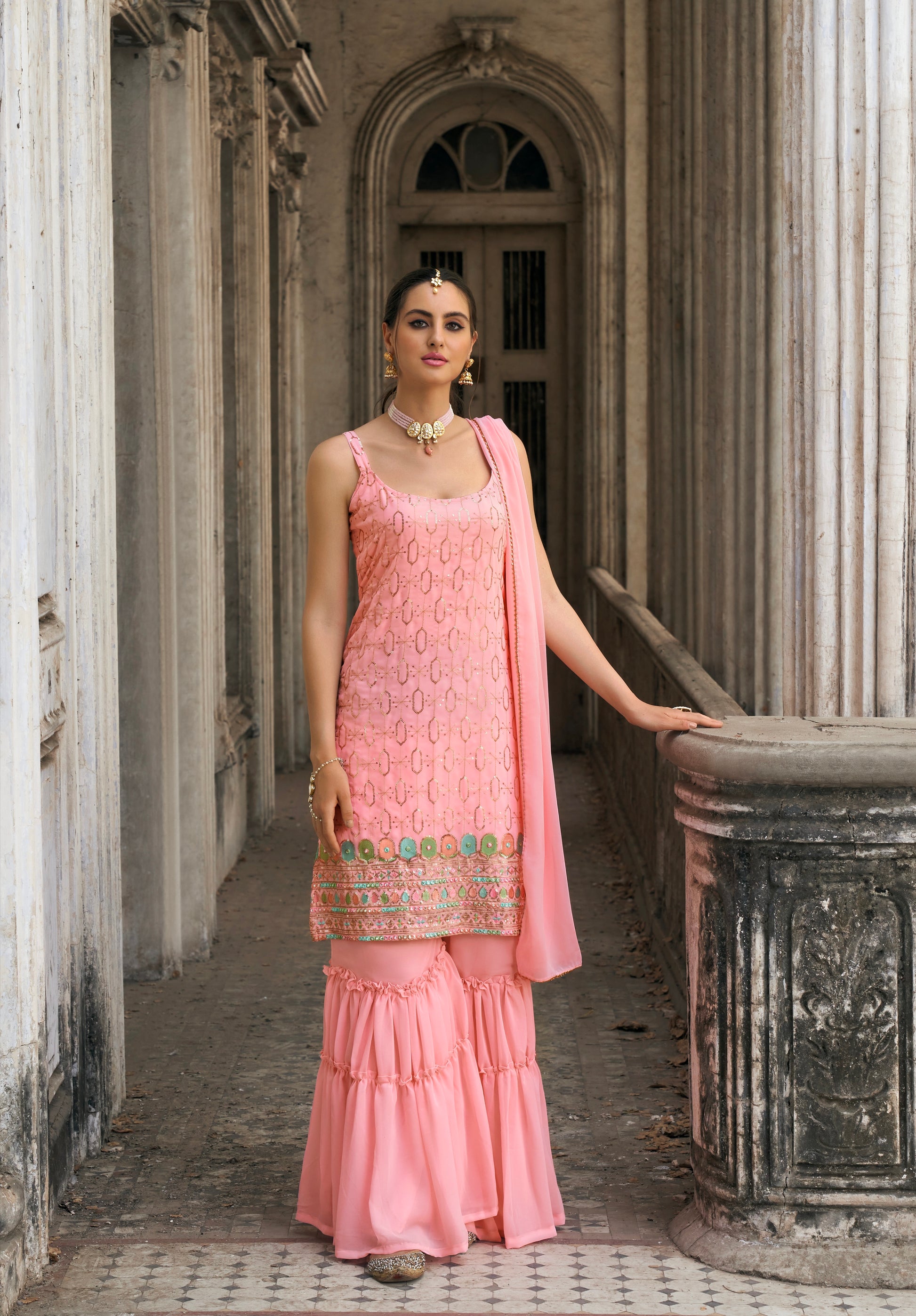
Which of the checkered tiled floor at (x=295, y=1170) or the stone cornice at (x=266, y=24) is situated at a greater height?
the stone cornice at (x=266, y=24)

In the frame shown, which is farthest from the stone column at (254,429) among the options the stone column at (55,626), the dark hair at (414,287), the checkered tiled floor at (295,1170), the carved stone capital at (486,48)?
the dark hair at (414,287)

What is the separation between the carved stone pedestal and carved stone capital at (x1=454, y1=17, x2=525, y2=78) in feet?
27.5

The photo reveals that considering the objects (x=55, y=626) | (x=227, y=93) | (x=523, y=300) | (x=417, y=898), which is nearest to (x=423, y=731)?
(x=417, y=898)

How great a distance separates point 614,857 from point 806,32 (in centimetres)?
464

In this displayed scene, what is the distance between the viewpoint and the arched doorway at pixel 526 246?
10555mm

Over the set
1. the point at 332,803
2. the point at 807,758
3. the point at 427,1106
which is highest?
the point at 807,758

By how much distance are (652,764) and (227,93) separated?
11.9 feet

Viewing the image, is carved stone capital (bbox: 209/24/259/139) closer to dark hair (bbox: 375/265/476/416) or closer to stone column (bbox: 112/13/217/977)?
stone column (bbox: 112/13/217/977)

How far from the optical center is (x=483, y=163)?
429 inches

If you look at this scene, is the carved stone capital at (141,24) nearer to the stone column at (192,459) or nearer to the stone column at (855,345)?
the stone column at (192,459)

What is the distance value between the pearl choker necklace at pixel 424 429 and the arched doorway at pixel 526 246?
729cm

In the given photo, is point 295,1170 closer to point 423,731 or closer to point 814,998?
point 423,731

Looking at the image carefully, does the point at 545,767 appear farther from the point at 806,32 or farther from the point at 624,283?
the point at 624,283

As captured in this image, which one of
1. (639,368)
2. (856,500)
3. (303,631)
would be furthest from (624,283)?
(303,631)
